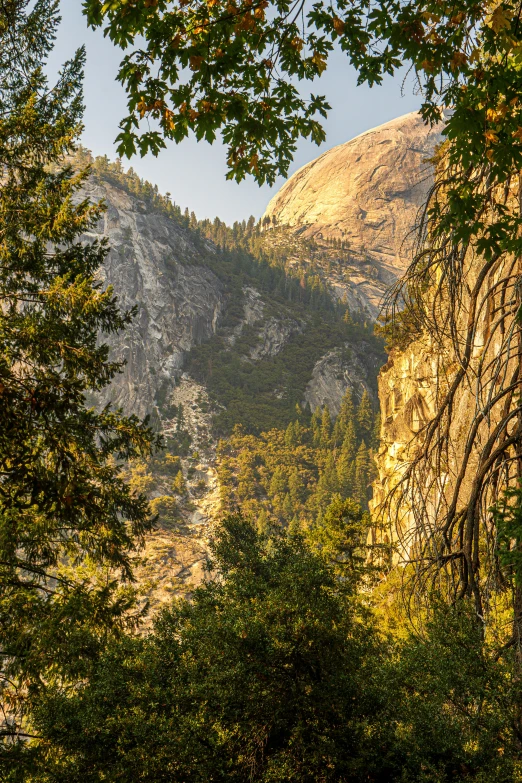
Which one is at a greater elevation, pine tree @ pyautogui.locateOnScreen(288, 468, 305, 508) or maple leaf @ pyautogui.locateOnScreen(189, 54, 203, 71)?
pine tree @ pyautogui.locateOnScreen(288, 468, 305, 508)

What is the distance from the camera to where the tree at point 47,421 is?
7809 mm

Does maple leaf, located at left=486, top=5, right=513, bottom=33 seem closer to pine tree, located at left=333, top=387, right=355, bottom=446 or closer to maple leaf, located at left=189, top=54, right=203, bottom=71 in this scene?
maple leaf, located at left=189, top=54, right=203, bottom=71

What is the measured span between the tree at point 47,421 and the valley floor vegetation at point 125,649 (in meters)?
0.04

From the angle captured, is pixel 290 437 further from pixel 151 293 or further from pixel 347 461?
pixel 151 293

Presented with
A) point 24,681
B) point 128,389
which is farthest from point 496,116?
point 128,389

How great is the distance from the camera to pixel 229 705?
7816 mm

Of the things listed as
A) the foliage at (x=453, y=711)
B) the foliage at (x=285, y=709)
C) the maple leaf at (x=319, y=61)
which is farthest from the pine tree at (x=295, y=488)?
the maple leaf at (x=319, y=61)

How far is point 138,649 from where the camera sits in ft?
29.7

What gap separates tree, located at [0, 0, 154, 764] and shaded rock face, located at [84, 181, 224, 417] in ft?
347

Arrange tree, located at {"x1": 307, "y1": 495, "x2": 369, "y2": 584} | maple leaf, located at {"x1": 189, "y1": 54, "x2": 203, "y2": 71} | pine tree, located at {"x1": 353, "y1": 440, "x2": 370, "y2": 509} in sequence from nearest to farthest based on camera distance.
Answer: maple leaf, located at {"x1": 189, "y1": 54, "x2": 203, "y2": 71} → tree, located at {"x1": 307, "y1": 495, "x2": 369, "y2": 584} → pine tree, located at {"x1": 353, "y1": 440, "x2": 370, "y2": 509}

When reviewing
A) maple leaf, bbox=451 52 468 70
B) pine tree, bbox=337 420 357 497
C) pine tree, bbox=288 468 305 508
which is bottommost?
maple leaf, bbox=451 52 468 70

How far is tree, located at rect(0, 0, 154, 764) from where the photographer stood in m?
7.81

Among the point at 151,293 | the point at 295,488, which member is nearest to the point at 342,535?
the point at 295,488

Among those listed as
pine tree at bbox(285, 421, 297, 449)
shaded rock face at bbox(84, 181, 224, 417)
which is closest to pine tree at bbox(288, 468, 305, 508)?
pine tree at bbox(285, 421, 297, 449)
